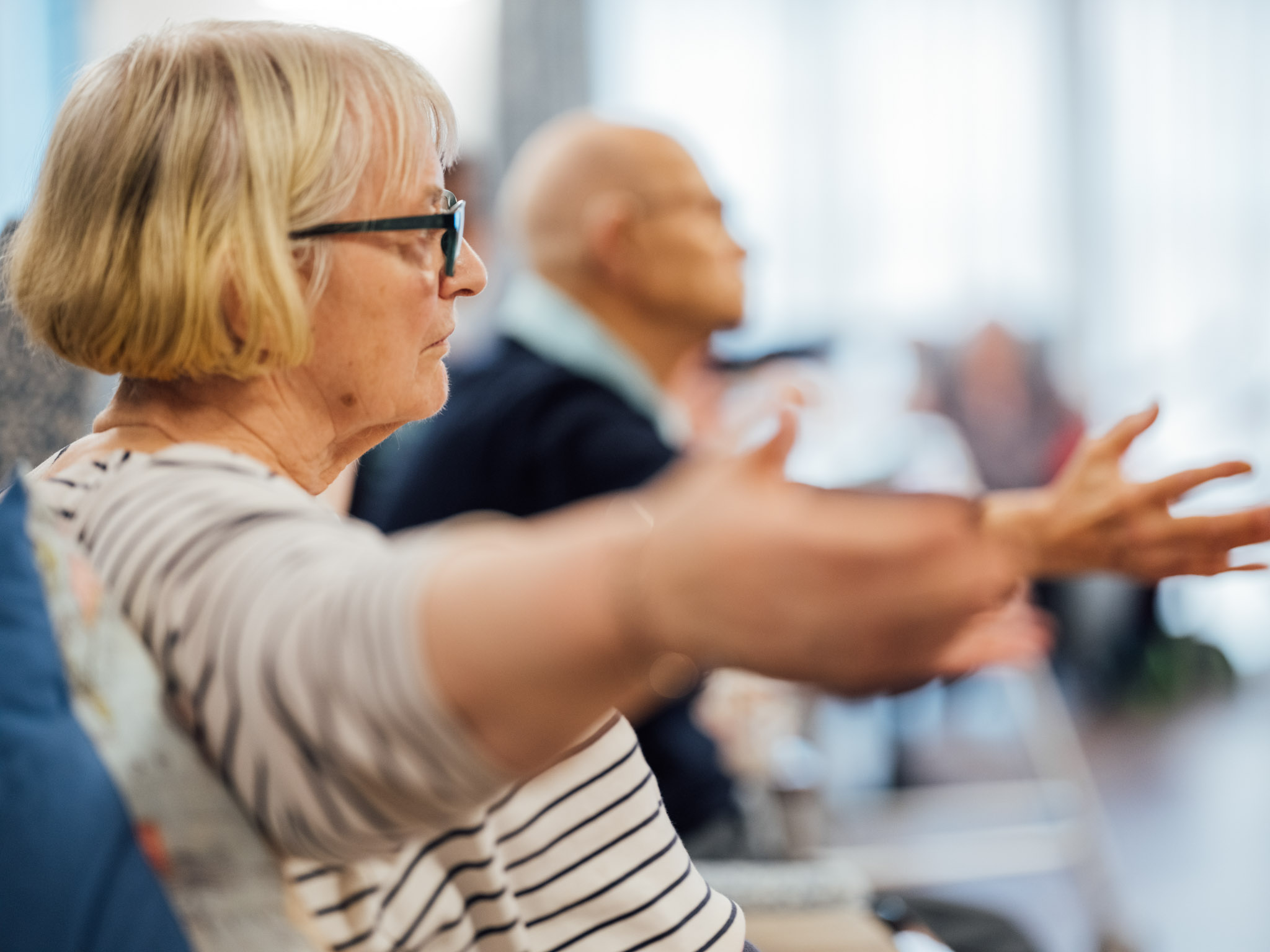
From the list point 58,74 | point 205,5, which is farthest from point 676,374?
point 205,5

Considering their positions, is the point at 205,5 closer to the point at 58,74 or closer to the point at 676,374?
the point at 58,74

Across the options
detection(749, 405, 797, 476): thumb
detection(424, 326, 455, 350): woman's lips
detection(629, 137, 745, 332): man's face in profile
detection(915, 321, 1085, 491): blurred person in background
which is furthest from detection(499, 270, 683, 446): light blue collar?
detection(915, 321, 1085, 491): blurred person in background

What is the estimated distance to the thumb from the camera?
0.43 metres

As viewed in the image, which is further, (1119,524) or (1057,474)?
(1057,474)

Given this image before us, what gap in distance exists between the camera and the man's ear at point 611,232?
70.9 inches

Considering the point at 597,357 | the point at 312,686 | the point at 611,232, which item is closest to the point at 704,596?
the point at 312,686

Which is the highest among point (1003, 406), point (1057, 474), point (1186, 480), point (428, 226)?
point (428, 226)

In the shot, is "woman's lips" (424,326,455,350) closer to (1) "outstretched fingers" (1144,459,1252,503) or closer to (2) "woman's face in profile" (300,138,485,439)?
(2) "woman's face in profile" (300,138,485,439)

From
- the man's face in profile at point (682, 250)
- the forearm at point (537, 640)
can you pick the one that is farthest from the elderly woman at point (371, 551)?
the man's face in profile at point (682, 250)

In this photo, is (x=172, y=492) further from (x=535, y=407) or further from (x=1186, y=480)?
(x=535, y=407)

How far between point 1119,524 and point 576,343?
97 cm

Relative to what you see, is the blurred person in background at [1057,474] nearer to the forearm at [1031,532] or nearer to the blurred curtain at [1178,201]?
the blurred curtain at [1178,201]

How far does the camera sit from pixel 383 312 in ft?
2.33

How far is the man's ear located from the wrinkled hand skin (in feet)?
4.70
